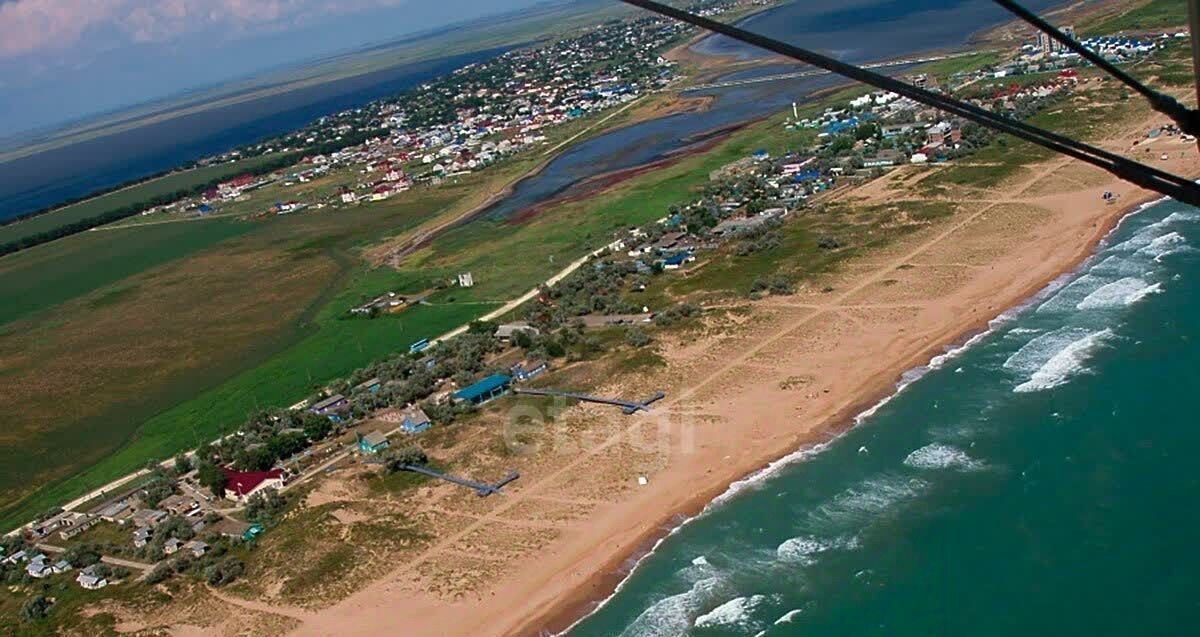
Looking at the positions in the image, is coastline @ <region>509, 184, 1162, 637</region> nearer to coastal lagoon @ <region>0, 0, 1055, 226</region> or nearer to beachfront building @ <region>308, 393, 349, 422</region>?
beachfront building @ <region>308, 393, 349, 422</region>

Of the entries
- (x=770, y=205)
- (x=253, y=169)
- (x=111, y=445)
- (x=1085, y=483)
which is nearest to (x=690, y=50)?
(x=253, y=169)

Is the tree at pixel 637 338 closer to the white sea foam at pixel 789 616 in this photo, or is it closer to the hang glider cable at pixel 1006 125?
the white sea foam at pixel 789 616

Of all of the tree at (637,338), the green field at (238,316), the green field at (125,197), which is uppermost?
the green field at (125,197)

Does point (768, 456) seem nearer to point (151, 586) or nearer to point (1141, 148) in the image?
point (151, 586)

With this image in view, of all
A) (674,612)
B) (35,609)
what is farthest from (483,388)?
(35,609)

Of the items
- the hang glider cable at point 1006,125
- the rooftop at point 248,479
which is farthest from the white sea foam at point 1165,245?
the hang glider cable at point 1006,125

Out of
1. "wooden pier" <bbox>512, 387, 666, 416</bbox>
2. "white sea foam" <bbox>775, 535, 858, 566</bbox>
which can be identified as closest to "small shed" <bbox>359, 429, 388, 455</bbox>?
"wooden pier" <bbox>512, 387, 666, 416</bbox>
